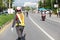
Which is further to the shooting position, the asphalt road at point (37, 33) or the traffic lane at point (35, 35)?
the asphalt road at point (37, 33)

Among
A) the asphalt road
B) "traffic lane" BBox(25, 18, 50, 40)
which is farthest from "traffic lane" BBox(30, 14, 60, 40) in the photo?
"traffic lane" BBox(25, 18, 50, 40)

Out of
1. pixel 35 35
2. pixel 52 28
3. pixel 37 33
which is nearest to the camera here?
pixel 35 35

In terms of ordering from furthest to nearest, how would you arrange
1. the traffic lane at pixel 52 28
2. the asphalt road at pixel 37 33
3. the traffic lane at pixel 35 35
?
the traffic lane at pixel 52 28
the asphalt road at pixel 37 33
the traffic lane at pixel 35 35

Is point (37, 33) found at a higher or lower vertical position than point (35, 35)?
lower

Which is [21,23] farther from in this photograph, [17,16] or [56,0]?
[56,0]

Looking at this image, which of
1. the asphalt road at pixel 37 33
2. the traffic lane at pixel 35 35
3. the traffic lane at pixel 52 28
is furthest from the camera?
the traffic lane at pixel 52 28

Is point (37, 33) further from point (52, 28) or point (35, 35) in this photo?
point (52, 28)

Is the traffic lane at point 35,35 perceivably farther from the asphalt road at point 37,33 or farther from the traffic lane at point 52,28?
the traffic lane at point 52,28

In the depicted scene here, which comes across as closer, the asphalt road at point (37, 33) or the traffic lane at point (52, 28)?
the asphalt road at point (37, 33)

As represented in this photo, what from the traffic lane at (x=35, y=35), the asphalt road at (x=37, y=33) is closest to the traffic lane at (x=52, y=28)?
the asphalt road at (x=37, y=33)

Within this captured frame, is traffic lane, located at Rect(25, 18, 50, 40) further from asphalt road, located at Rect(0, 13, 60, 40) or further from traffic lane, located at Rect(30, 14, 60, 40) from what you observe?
traffic lane, located at Rect(30, 14, 60, 40)

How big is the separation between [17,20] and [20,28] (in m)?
0.44

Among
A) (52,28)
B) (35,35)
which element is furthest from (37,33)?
(52,28)

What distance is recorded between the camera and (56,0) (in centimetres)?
11881
